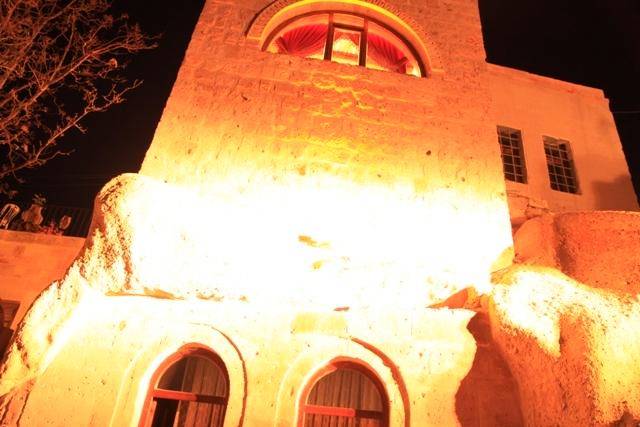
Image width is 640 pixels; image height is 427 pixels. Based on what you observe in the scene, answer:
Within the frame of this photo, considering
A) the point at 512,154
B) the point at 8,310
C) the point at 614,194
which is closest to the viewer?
the point at 8,310

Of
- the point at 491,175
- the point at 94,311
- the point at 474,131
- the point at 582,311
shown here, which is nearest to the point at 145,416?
the point at 94,311

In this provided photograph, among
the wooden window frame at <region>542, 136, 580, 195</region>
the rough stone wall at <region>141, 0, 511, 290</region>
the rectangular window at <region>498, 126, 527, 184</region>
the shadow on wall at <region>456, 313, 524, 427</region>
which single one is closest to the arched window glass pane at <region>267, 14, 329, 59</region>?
the rough stone wall at <region>141, 0, 511, 290</region>

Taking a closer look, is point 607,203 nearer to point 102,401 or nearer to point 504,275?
point 504,275

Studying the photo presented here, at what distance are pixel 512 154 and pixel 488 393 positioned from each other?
7.75 metres

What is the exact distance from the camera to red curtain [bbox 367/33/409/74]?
7.14m

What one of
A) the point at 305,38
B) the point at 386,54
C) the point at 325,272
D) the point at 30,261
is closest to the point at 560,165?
the point at 386,54

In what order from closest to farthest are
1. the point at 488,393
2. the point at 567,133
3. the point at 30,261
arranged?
the point at 488,393, the point at 30,261, the point at 567,133

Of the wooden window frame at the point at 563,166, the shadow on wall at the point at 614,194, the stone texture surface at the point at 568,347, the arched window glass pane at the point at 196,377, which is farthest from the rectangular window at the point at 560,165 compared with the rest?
the arched window glass pane at the point at 196,377

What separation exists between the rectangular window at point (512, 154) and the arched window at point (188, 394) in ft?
26.1

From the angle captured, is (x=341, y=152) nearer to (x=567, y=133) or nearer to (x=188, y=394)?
(x=188, y=394)

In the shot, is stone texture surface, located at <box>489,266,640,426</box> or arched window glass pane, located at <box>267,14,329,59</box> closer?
stone texture surface, located at <box>489,266,640,426</box>

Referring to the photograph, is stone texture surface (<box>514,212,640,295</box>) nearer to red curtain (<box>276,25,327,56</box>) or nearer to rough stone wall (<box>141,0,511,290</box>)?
rough stone wall (<box>141,0,511,290</box>)

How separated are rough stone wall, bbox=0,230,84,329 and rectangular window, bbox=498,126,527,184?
9391 mm

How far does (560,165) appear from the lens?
1080 centimetres
